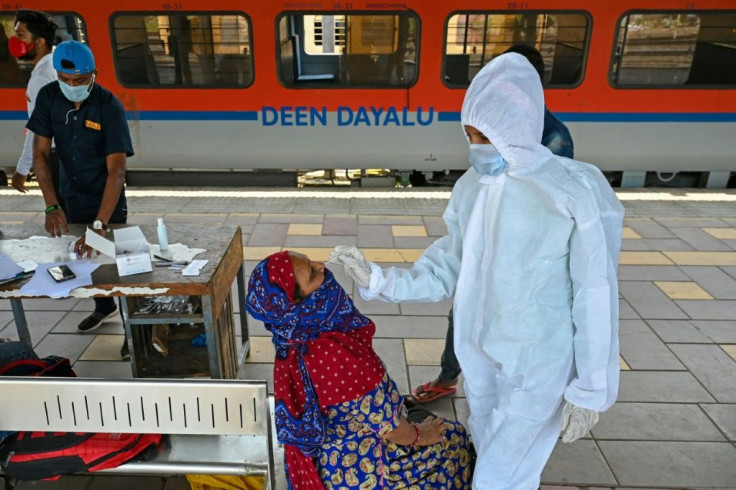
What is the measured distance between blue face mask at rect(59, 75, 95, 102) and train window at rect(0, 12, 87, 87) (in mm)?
3374

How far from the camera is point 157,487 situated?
Answer: 2.44m

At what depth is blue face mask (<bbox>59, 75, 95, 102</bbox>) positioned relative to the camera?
→ 2.87 meters

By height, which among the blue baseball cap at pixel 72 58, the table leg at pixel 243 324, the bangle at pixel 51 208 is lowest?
the table leg at pixel 243 324

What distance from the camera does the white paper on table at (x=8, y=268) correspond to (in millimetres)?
2373

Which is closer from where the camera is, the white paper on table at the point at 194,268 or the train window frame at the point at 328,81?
the white paper on table at the point at 194,268

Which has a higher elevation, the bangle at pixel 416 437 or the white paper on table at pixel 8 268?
the white paper on table at pixel 8 268

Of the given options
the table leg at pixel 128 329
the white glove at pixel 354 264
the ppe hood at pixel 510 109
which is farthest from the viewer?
the table leg at pixel 128 329

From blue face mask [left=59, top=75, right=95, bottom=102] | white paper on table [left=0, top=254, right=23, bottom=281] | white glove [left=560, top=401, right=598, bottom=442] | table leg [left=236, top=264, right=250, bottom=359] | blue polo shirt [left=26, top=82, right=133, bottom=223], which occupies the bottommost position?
table leg [left=236, top=264, right=250, bottom=359]

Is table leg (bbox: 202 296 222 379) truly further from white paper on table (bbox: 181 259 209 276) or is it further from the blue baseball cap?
the blue baseball cap

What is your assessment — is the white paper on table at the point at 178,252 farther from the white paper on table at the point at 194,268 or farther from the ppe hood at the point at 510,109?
the ppe hood at the point at 510,109

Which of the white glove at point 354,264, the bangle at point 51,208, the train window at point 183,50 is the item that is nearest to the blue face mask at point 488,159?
the white glove at point 354,264

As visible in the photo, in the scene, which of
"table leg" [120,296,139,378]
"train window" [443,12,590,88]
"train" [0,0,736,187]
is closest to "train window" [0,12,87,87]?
"train" [0,0,736,187]

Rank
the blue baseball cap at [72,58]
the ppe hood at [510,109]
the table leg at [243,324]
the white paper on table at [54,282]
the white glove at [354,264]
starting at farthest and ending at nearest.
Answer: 1. the table leg at [243,324]
2. the blue baseball cap at [72,58]
3. the white paper on table at [54,282]
4. the white glove at [354,264]
5. the ppe hood at [510,109]

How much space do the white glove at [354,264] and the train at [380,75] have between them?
4.18m
